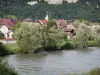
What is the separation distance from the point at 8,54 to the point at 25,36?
13.3 ft

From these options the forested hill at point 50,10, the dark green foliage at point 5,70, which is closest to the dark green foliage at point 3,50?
the dark green foliage at point 5,70

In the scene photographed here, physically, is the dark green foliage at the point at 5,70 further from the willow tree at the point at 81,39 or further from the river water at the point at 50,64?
the willow tree at the point at 81,39

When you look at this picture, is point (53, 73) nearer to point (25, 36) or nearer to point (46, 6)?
point (25, 36)

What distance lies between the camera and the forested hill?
12938cm

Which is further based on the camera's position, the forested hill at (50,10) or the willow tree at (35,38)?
the forested hill at (50,10)

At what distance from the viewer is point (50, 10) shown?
134 metres

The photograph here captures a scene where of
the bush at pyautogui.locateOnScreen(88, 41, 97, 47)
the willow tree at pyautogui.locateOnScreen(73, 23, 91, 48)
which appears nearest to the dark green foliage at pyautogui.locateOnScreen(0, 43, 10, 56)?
the willow tree at pyautogui.locateOnScreen(73, 23, 91, 48)

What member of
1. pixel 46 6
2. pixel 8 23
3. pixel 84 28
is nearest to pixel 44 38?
pixel 84 28

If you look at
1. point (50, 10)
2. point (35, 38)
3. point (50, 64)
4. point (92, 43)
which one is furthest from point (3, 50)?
point (50, 10)

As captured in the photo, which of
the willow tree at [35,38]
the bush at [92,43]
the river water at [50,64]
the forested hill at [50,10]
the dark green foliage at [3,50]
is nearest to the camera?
the river water at [50,64]

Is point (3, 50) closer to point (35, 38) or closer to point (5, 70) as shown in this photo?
point (35, 38)

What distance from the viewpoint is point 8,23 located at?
9062cm

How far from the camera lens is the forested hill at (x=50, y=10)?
129 metres

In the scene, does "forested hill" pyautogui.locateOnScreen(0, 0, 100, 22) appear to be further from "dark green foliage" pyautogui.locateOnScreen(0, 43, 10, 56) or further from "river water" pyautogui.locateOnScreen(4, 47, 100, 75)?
"river water" pyautogui.locateOnScreen(4, 47, 100, 75)
